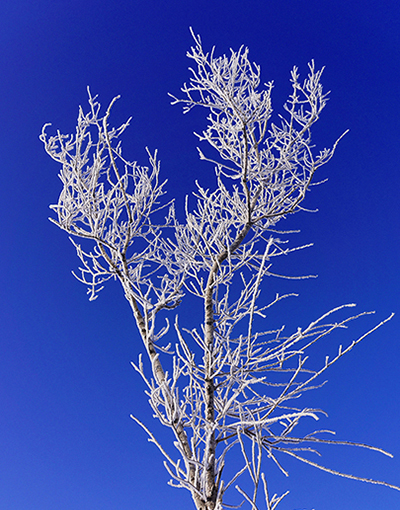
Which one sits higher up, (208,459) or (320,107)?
(320,107)

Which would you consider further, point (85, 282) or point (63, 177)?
point (85, 282)

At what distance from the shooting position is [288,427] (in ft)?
9.06

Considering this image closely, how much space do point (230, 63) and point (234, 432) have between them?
9.95ft

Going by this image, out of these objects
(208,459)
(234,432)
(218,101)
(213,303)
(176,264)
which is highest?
(218,101)

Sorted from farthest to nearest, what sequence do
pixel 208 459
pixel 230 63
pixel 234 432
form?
pixel 230 63 → pixel 234 432 → pixel 208 459

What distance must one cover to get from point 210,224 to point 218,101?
113 cm

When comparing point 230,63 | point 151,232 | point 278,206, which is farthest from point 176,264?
point 230,63

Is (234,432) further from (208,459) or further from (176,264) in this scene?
(176,264)

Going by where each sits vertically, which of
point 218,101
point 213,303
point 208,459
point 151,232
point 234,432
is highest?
point 218,101

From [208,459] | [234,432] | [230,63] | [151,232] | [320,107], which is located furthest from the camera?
[151,232]

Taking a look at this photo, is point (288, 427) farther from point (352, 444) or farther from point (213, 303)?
point (213, 303)

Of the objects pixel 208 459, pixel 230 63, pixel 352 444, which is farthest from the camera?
pixel 230 63

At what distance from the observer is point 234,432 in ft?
9.55

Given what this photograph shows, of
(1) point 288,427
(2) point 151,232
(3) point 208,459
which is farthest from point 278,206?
(3) point 208,459
